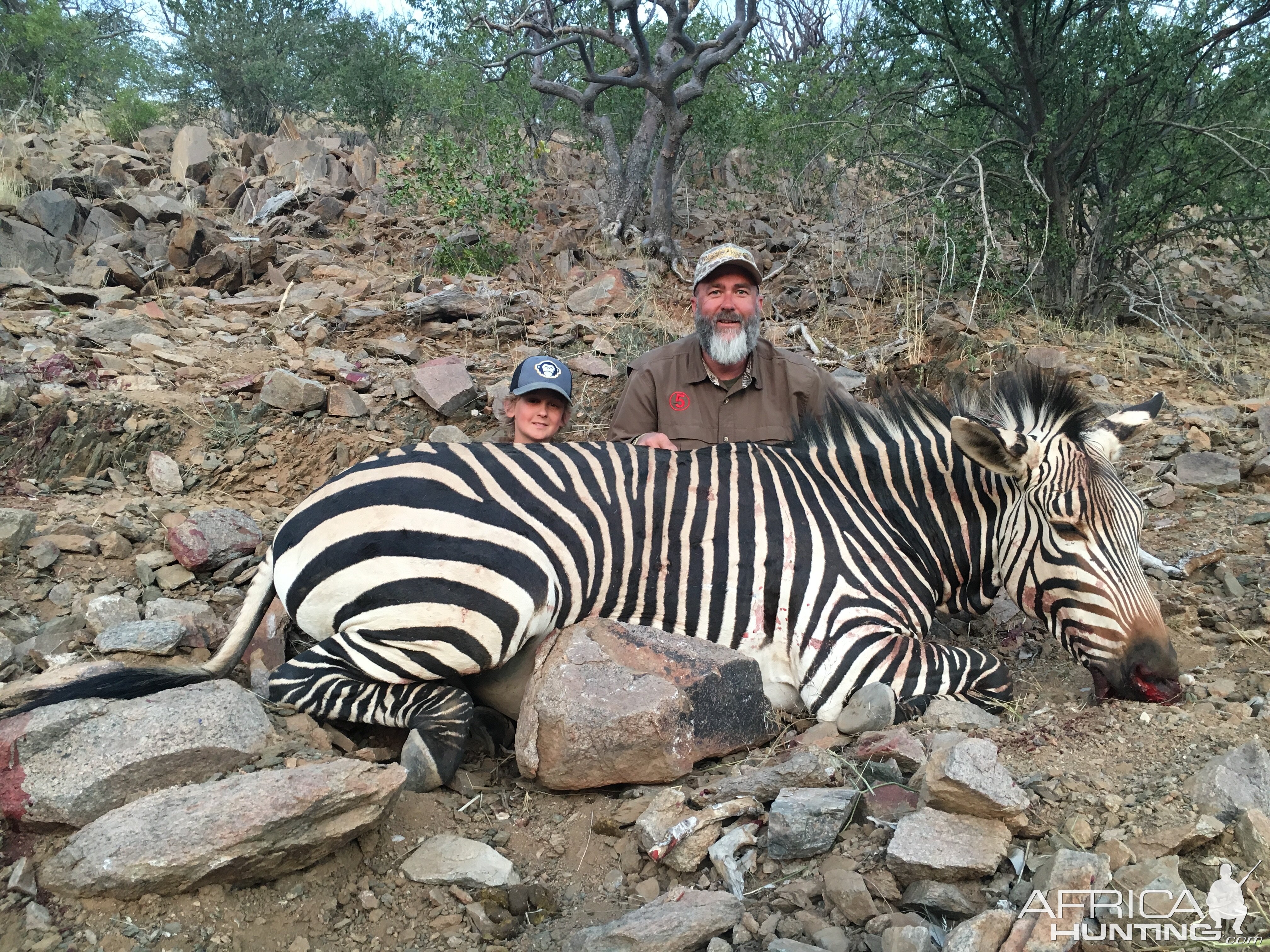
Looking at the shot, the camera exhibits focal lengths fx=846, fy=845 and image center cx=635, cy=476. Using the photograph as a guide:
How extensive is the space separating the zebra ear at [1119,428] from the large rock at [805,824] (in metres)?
2.25

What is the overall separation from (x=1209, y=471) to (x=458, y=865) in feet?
17.1

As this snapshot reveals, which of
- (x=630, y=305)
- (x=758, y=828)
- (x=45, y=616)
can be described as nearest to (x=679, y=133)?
(x=630, y=305)

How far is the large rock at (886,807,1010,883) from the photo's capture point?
223 centimetres

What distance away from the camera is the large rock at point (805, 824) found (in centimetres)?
251

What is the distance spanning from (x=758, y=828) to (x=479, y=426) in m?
4.15

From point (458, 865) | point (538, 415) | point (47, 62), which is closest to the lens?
point (458, 865)

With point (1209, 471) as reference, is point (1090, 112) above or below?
above

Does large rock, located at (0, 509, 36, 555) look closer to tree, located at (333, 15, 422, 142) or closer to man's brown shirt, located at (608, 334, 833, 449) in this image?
man's brown shirt, located at (608, 334, 833, 449)

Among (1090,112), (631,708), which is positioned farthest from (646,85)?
(631,708)

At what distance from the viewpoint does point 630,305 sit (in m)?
8.24

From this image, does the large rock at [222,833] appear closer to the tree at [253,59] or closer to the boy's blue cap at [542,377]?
the boy's blue cap at [542,377]

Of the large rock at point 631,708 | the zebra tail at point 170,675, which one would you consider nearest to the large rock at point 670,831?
the large rock at point 631,708

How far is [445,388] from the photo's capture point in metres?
6.27

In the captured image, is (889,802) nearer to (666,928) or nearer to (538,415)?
(666,928)
